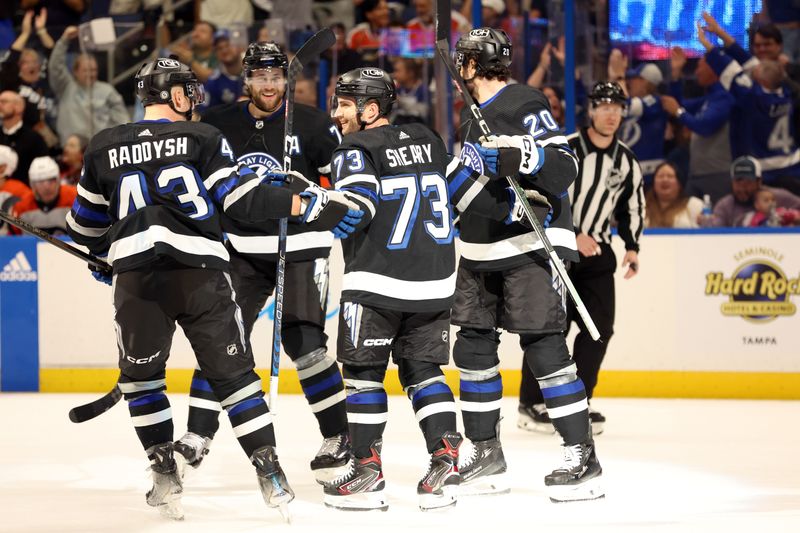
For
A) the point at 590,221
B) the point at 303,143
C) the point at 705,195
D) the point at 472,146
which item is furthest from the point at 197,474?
the point at 705,195

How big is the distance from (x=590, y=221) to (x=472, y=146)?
64.4 inches

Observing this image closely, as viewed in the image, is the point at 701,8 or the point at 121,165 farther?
the point at 701,8

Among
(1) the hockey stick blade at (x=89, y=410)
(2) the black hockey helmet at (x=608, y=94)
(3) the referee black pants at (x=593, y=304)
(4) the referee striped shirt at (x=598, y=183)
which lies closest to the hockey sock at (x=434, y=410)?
(1) the hockey stick blade at (x=89, y=410)

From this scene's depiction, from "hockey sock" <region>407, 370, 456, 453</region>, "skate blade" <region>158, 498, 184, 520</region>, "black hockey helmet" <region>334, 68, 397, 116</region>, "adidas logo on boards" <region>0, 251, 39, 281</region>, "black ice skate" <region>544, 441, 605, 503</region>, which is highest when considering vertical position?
"black hockey helmet" <region>334, 68, 397, 116</region>

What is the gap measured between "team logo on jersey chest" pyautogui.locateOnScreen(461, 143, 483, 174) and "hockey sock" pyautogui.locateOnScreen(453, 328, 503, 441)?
589mm

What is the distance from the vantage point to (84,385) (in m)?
6.54

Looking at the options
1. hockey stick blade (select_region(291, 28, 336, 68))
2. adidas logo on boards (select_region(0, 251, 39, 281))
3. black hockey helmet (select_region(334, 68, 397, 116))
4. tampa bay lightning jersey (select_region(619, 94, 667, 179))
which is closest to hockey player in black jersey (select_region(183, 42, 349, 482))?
hockey stick blade (select_region(291, 28, 336, 68))

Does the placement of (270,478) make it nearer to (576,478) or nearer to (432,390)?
(432,390)

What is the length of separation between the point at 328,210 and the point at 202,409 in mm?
1006

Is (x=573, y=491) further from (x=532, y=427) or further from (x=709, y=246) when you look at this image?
(x=709, y=246)

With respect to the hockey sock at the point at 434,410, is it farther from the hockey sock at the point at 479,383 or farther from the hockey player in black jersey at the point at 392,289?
the hockey sock at the point at 479,383

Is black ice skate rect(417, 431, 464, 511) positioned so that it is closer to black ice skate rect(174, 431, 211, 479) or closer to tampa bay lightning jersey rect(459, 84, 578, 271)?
tampa bay lightning jersey rect(459, 84, 578, 271)

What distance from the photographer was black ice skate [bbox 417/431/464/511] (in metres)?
3.74

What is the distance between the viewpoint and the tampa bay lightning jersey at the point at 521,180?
389cm
